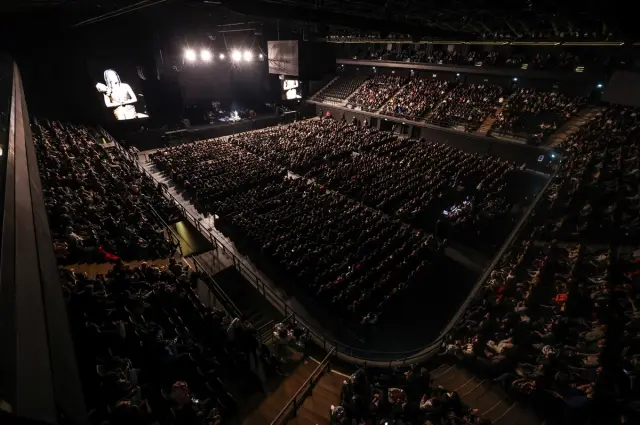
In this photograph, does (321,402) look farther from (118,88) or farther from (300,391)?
(118,88)

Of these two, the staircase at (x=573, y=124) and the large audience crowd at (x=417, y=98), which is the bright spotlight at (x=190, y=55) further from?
the staircase at (x=573, y=124)

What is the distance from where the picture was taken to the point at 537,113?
880 inches

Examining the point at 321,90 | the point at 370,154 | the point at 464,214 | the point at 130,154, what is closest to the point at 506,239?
the point at 464,214

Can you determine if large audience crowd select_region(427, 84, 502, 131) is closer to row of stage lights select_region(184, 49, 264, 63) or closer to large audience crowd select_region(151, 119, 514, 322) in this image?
large audience crowd select_region(151, 119, 514, 322)

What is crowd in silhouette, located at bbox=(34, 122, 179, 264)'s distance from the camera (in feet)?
30.8

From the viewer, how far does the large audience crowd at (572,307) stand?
6.36m

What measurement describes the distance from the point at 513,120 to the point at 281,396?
78.1 ft

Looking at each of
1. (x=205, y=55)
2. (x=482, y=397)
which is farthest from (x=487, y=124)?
(x=205, y=55)

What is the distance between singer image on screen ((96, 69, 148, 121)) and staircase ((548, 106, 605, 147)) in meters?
32.3

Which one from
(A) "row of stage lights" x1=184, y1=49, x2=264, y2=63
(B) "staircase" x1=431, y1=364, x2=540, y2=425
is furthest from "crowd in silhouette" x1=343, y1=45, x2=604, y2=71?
(B) "staircase" x1=431, y1=364, x2=540, y2=425

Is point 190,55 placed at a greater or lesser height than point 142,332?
greater

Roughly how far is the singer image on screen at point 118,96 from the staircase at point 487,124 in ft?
93.0

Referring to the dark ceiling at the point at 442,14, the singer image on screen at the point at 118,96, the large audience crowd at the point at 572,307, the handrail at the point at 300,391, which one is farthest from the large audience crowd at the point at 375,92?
the handrail at the point at 300,391

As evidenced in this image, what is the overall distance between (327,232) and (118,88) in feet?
81.4
